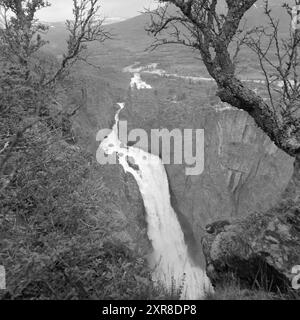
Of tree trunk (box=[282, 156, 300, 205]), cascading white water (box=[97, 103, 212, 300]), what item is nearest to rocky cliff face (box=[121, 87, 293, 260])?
cascading white water (box=[97, 103, 212, 300])

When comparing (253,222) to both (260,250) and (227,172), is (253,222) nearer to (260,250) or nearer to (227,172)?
(260,250)

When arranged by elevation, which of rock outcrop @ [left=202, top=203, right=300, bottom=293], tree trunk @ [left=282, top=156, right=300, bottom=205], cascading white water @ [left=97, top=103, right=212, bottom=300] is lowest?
cascading white water @ [left=97, top=103, right=212, bottom=300]

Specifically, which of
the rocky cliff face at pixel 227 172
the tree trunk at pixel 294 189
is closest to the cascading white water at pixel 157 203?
the rocky cliff face at pixel 227 172

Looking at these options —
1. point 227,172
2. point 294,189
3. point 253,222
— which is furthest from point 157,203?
point 294,189

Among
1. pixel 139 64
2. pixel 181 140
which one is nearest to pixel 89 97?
pixel 181 140

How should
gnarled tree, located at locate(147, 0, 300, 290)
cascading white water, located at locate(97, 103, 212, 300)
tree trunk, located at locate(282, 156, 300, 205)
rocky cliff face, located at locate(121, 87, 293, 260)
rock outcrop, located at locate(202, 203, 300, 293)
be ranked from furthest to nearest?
rocky cliff face, located at locate(121, 87, 293, 260), cascading white water, located at locate(97, 103, 212, 300), tree trunk, located at locate(282, 156, 300, 205), gnarled tree, located at locate(147, 0, 300, 290), rock outcrop, located at locate(202, 203, 300, 293)

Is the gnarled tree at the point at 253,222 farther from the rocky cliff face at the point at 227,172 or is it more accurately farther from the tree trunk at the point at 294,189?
the rocky cliff face at the point at 227,172

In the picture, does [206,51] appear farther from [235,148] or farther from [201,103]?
[201,103]

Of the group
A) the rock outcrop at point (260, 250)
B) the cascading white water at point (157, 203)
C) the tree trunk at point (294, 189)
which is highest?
the tree trunk at point (294, 189)

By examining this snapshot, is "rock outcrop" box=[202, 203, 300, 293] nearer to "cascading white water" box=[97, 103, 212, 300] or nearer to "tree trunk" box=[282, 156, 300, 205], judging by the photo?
"tree trunk" box=[282, 156, 300, 205]
